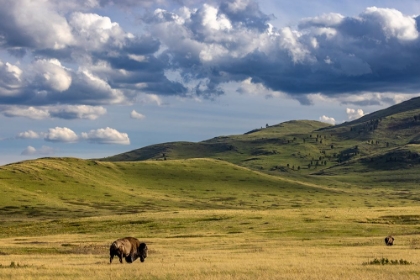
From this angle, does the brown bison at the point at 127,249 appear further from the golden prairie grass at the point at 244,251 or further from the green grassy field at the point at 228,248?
the green grassy field at the point at 228,248

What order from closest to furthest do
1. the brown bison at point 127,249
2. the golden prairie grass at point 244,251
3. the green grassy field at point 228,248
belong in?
the golden prairie grass at point 244,251 < the green grassy field at point 228,248 < the brown bison at point 127,249

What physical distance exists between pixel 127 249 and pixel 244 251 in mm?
15393

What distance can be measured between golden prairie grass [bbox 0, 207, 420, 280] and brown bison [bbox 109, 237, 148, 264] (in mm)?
782

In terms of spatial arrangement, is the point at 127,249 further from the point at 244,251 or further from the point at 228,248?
the point at 228,248

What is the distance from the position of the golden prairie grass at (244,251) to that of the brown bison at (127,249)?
78 cm

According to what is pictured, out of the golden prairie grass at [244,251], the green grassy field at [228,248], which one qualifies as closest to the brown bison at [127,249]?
the golden prairie grass at [244,251]

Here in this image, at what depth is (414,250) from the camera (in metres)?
53.6

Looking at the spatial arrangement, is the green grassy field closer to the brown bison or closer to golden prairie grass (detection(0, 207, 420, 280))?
golden prairie grass (detection(0, 207, 420, 280))

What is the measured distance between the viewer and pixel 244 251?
180 ft

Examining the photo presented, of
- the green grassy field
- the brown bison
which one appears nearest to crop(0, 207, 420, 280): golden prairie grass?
the green grassy field

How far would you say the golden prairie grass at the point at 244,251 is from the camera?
111 feet

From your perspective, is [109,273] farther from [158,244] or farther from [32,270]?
[158,244]

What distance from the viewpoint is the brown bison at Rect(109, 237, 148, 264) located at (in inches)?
1647

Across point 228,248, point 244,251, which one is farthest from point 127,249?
point 228,248
